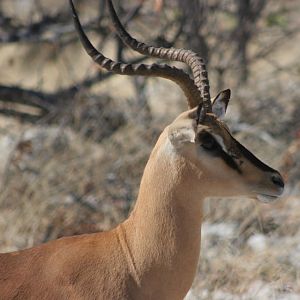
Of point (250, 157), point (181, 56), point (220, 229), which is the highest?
point (181, 56)

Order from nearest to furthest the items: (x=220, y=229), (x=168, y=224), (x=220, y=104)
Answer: (x=168, y=224)
(x=220, y=104)
(x=220, y=229)

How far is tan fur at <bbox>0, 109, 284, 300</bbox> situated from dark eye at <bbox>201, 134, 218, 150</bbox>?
0.04 metres

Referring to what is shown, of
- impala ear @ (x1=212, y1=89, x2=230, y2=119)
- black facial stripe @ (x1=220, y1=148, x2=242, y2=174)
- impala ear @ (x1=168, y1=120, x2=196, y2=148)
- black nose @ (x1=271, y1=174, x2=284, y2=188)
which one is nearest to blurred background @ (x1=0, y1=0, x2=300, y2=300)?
impala ear @ (x1=212, y1=89, x2=230, y2=119)

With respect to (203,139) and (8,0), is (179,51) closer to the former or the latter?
(203,139)

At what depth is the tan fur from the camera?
390 centimetres

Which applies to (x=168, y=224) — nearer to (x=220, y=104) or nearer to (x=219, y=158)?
(x=219, y=158)

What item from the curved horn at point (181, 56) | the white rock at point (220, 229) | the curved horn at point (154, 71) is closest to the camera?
the curved horn at point (154, 71)

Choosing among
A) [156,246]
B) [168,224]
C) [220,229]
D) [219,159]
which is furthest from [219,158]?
[220,229]

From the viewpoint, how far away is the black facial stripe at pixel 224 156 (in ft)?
12.6

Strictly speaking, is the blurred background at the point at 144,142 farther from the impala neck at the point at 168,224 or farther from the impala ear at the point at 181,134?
the impala ear at the point at 181,134

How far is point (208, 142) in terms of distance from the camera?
152 inches

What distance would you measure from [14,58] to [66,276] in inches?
373

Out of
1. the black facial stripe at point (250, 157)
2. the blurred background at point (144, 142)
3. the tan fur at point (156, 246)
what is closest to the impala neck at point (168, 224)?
the tan fur at point (156, 246)

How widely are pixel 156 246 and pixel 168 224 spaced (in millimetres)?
121
